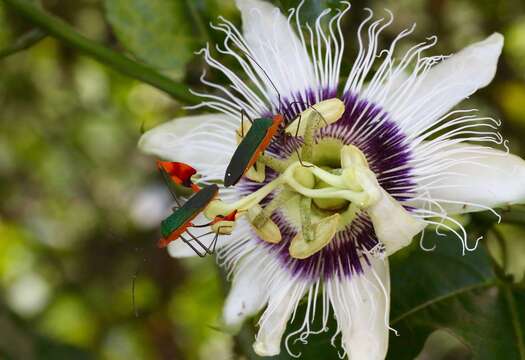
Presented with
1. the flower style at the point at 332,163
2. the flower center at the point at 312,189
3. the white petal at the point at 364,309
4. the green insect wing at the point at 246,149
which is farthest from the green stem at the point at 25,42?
the white petal at the point at 364,309

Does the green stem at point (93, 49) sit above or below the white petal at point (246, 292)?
above

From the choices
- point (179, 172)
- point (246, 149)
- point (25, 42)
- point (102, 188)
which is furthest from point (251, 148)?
point (102, 188)

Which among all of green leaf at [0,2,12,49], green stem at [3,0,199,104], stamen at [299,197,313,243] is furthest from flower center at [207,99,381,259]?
green leaf at [0,2,12,49]

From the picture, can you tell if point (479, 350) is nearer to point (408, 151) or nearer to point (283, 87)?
point (408, 151)

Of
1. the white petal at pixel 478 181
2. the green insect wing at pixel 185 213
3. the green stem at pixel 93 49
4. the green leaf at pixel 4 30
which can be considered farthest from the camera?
the green leaf at pixel 4 30

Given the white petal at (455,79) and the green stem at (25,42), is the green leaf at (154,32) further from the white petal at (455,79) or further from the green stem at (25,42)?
the white petal at (455,79)

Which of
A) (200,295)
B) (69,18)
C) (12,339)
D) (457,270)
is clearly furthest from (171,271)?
(457,270)
